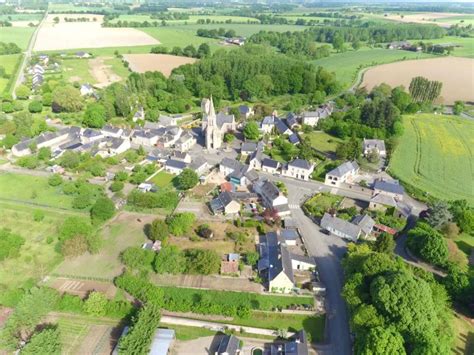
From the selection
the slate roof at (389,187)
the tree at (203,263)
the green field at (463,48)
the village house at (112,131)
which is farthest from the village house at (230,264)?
the green field at (463,48)

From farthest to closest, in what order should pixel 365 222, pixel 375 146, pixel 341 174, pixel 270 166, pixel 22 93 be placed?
pixel 22 93, pixel 375 146, pixel 270 166, pixel 341 174, pixel 365 222

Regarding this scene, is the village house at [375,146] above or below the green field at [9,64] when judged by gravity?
below

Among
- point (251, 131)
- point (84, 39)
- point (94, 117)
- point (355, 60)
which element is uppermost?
point (84, 39)

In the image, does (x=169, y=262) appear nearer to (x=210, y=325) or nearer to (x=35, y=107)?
(x=210, y=325)

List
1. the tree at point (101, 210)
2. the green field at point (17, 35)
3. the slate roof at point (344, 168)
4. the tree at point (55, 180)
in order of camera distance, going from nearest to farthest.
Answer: the tree at point (101, 210) < the tree at point (55, 180) < the slate roof at point (344, 168) < the green field at point (17, 35)

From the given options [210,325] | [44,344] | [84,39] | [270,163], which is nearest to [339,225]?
[270,163]

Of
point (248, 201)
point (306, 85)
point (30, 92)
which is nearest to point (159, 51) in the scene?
point (30, 92)

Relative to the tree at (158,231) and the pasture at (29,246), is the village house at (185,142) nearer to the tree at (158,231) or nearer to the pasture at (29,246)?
the pasture at (29,246)
